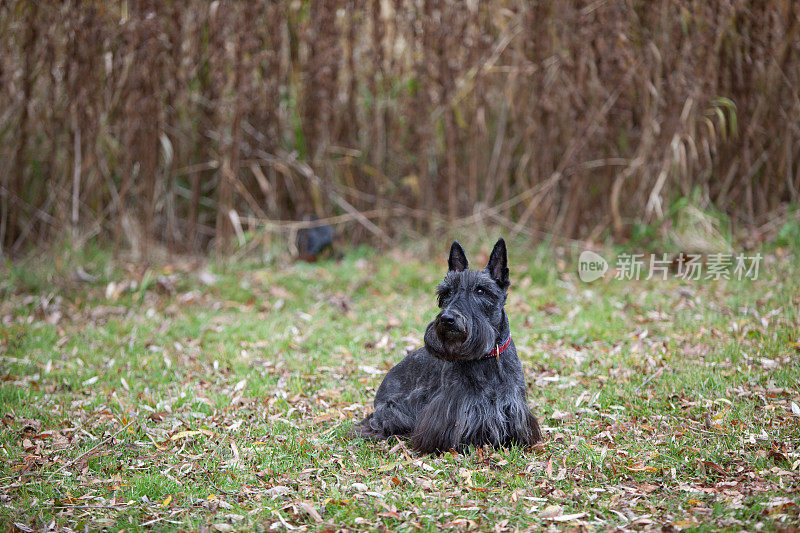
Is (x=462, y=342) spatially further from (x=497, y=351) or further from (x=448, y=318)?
(x=497, y=351)

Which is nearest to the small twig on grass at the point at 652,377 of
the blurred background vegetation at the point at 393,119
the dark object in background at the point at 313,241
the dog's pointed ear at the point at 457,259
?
the dog's pointed ear at the point at 457,259

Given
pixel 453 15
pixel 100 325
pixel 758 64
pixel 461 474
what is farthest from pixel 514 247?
pixel 461 474

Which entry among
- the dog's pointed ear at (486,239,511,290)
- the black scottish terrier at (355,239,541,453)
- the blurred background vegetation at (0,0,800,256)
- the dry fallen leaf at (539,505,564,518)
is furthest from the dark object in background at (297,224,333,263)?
the dry fallen leaf at (539,505,564,518)

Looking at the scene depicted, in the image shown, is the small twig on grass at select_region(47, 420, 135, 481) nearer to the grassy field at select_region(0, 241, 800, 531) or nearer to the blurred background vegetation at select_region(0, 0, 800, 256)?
the grassy field at select_region(0, 241, 800, 531)

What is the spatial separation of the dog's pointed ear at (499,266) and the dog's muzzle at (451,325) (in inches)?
17.2

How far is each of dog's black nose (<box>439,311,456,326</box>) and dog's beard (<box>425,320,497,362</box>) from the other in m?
0.05

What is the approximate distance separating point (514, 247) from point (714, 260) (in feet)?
6.74

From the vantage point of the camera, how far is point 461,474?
341cm

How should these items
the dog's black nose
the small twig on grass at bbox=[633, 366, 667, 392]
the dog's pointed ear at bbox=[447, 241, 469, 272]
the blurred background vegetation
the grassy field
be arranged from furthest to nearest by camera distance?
the blurred background vegetation < the small twig on grass at bbox=[633, 366, 667, 392] < the dog's pointed ear at bbox=[447, 241, 469, 272] < the dog's black nose < the grassy field

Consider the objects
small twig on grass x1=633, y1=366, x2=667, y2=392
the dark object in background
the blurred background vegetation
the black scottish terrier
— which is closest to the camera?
the black scottish terrier

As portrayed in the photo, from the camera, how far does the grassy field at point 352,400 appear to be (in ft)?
10.3

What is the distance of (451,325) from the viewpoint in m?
3.30

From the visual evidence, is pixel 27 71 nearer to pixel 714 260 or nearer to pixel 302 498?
pixel 302 498

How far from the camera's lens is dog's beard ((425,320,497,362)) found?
3350 mm
